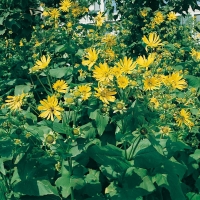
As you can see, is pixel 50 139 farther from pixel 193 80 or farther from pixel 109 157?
pixel 193 80

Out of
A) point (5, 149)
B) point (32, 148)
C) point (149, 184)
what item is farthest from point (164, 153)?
point (5, 149)

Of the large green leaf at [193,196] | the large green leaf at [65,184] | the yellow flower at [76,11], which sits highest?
the yellow flower at [76,11]

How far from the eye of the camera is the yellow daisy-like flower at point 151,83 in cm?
196

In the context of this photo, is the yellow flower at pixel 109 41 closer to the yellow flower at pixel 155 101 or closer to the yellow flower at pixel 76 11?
the yellow flower at pixel 76 11

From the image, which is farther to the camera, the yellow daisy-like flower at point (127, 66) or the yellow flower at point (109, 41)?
the yellow flower at point (109, 41)

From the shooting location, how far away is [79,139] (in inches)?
83.5

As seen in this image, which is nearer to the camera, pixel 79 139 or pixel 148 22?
pixel 79 139

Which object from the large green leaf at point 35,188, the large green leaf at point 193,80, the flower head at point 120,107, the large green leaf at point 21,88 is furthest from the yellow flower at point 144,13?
the large green leaf at point 35,188

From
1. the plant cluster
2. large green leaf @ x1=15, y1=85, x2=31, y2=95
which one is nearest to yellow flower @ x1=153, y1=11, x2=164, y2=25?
the plant cluster

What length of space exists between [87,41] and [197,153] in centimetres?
122

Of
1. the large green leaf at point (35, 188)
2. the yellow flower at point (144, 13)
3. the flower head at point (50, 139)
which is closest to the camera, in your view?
the flower head at point (50, 139)

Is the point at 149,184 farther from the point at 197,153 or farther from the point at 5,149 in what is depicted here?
the point at 5,149

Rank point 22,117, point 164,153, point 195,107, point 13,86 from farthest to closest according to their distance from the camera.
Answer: point 13,86 < point 195,107 < point 164,153 < point 22,117

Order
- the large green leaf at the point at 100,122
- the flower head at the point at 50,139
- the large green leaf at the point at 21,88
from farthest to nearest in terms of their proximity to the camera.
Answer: the large green leaf at the point at 21,88 → the large green leaf at the point at 100,122 → the flower head at the point at 50,139
